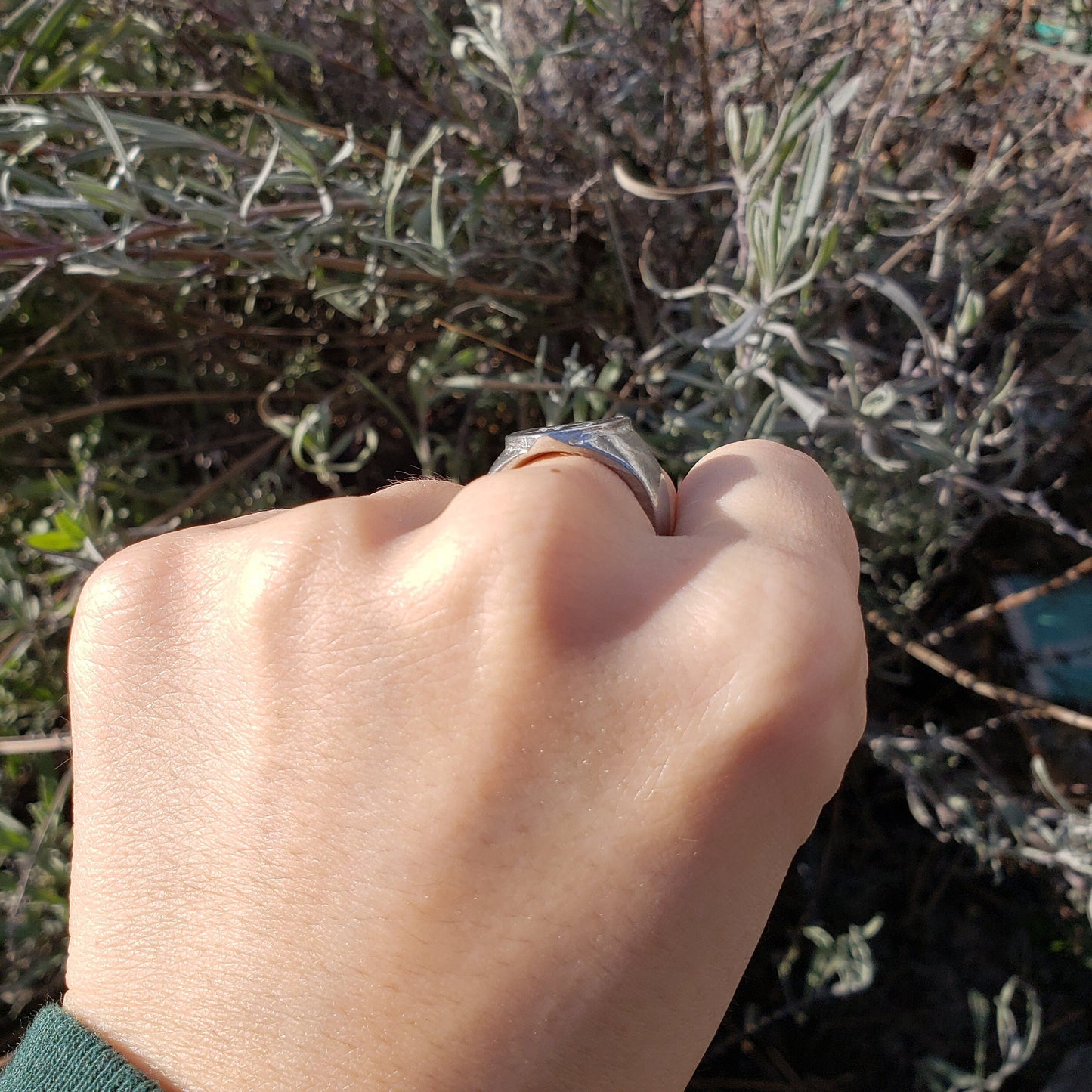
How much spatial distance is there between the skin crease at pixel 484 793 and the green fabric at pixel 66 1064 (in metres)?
0.02

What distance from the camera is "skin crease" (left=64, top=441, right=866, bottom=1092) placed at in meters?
0.57

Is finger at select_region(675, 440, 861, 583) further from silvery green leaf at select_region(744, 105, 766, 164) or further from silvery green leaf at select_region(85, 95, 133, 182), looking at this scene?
silvery green leaf at select_region(85, 95, 133, 182)

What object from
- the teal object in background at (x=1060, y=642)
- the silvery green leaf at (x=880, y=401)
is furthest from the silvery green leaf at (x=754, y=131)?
the teal object in background at (x=1060, y=642)

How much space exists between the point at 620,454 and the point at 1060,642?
123 cm

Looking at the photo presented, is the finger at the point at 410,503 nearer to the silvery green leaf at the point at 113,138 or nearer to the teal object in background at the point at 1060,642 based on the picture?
the silvery green leaf at the point at 113,138

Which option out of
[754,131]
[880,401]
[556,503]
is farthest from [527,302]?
[556,503]

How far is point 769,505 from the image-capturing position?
0.66 meters

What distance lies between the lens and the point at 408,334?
4.91 ft

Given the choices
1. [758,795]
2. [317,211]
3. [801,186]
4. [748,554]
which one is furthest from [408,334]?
[758,795]

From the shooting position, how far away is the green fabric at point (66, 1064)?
0.59 metres

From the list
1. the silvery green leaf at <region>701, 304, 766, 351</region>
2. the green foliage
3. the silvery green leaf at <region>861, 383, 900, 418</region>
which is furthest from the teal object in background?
the silvery green leaf at <region>701, 304, 766, 351</region>

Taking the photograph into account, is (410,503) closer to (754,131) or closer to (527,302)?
(754,131)

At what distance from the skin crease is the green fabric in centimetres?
2

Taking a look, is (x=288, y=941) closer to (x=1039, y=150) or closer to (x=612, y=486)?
(x=612, y=486)
